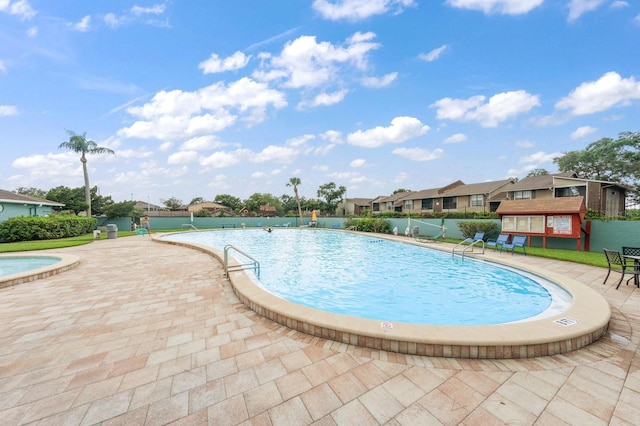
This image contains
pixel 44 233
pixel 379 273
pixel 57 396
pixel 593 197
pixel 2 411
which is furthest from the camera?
pixel 593 197

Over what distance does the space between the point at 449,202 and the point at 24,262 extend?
32877mm

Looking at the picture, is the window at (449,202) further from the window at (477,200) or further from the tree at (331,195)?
the tree at (331,195)

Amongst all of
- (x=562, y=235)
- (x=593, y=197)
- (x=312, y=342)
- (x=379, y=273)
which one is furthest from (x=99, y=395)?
(x=593, y=197)

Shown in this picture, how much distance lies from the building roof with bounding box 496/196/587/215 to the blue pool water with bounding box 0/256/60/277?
58.5 ft

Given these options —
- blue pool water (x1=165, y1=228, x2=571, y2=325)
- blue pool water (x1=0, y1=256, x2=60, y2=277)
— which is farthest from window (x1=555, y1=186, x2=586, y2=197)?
blue pool water (x1=0, y1=256, x2=60, y2=277)

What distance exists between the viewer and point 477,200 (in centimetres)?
2667

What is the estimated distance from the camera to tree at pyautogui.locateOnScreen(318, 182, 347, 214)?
43156mm

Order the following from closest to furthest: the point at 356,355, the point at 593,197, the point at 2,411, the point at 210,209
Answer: the point at 2,411, the point at 356,355, the point at 593,197, the point at 210,209

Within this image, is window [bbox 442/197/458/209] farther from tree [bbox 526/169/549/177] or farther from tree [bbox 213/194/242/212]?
tree [bbox 213/194/242/212]

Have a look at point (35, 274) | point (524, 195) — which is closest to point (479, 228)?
point (524, 195)

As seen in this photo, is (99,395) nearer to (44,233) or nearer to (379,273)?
(379,273)

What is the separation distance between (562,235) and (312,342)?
12046mm

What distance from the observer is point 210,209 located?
44.9 metres

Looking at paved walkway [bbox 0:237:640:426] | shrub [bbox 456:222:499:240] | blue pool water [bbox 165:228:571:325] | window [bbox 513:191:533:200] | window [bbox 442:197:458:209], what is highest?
window [bbox 513:191:533:200]
